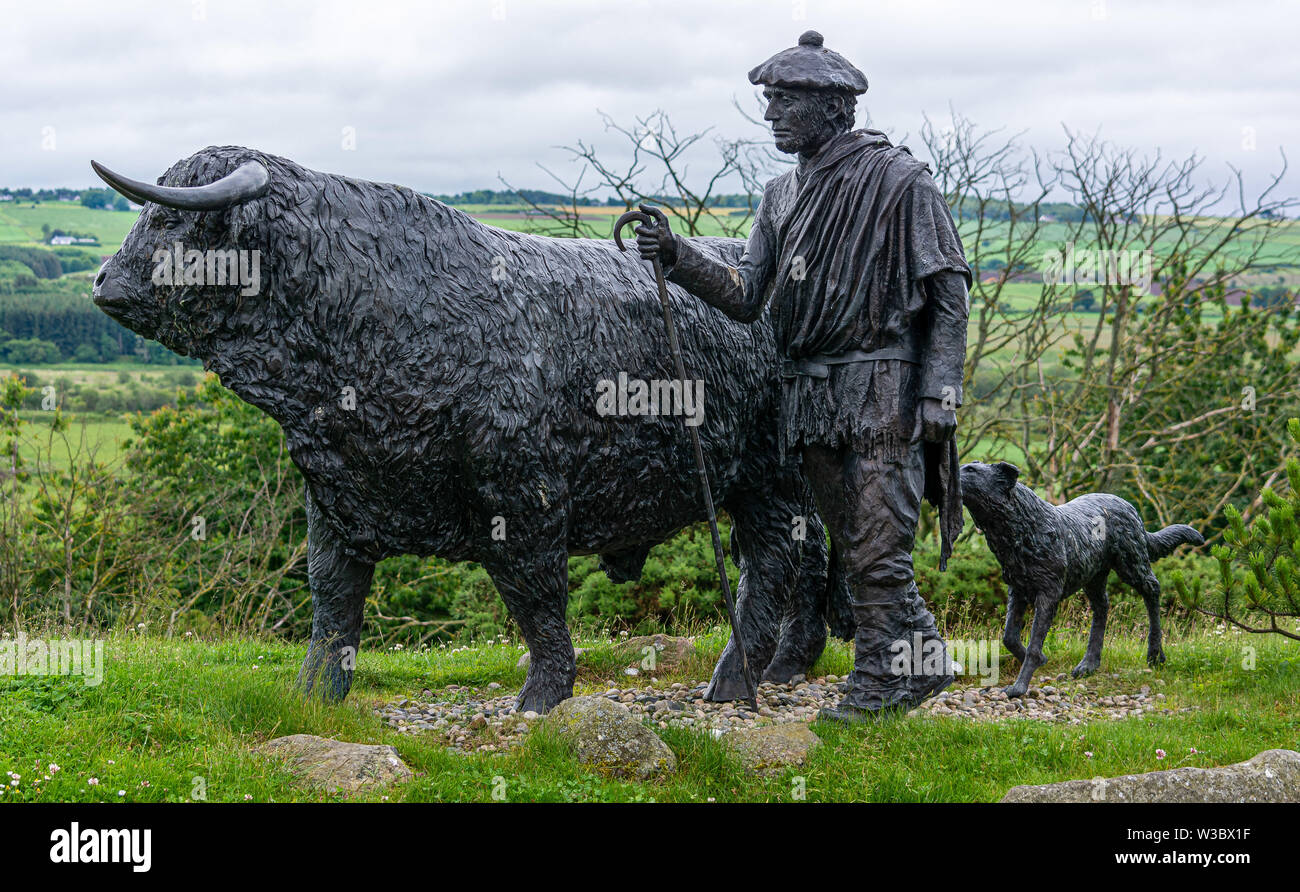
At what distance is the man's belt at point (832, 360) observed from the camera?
5.25m

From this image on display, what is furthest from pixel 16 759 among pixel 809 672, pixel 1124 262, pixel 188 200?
pixel 1124 262

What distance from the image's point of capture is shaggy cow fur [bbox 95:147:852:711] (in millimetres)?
5070

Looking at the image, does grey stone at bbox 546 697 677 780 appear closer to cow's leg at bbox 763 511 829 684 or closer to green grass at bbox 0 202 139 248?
cow's leg at bbox 763 511 829 684

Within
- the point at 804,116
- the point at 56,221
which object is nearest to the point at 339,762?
the point at 804,116

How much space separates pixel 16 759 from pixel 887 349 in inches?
144

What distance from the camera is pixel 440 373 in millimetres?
5148

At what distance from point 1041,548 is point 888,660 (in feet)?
4.11

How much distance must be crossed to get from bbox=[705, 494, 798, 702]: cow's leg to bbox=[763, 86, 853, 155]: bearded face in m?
1.87

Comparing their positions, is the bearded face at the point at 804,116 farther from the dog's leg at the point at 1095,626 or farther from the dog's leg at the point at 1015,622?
the dog's leg at the point at 1095,626

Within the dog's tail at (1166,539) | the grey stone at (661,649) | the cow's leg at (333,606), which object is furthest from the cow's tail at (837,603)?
the cow's leg at (333,606)

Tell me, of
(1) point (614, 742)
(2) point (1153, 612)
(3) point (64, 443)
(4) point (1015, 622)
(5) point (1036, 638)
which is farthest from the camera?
(3) point (64, 443)

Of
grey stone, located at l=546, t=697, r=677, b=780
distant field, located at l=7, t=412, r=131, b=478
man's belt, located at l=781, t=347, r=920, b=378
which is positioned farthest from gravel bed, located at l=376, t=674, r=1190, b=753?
distant field, located at l=7, t=412, r=131, b=478

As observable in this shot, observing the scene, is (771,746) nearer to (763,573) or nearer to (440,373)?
(763,573)
